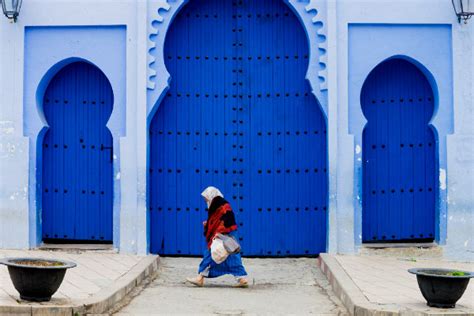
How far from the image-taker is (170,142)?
10.8 m

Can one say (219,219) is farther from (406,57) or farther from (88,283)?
(406,57)

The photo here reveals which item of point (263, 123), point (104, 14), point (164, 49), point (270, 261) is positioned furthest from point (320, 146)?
point (104, 14)

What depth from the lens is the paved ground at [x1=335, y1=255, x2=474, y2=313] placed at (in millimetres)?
7449

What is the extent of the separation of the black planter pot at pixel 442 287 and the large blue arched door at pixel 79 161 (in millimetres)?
4786

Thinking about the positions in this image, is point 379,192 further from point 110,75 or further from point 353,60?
point 110,75

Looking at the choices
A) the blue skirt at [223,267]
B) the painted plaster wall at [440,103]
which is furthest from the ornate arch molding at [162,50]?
the blue skirt at [223,267]

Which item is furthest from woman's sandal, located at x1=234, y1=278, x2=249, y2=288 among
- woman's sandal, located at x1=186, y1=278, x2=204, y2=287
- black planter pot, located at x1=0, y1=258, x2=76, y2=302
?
black planter pot, located at x1=0, y1=258, x2=76, y2=302

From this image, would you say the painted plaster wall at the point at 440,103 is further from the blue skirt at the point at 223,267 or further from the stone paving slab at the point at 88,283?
the stone paving slab at the point at 88,283

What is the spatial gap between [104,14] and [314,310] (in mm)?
4678

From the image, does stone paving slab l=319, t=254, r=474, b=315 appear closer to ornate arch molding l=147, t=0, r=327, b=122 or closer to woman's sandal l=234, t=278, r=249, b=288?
woman's sandal l=234, t=278, r=249, b=288

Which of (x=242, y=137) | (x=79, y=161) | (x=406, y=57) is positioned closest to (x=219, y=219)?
(x=242, y=137)

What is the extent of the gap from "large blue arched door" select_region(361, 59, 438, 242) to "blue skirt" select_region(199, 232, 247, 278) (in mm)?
2388

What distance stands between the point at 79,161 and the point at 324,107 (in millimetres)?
3050

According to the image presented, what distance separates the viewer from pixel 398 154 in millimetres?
10766
